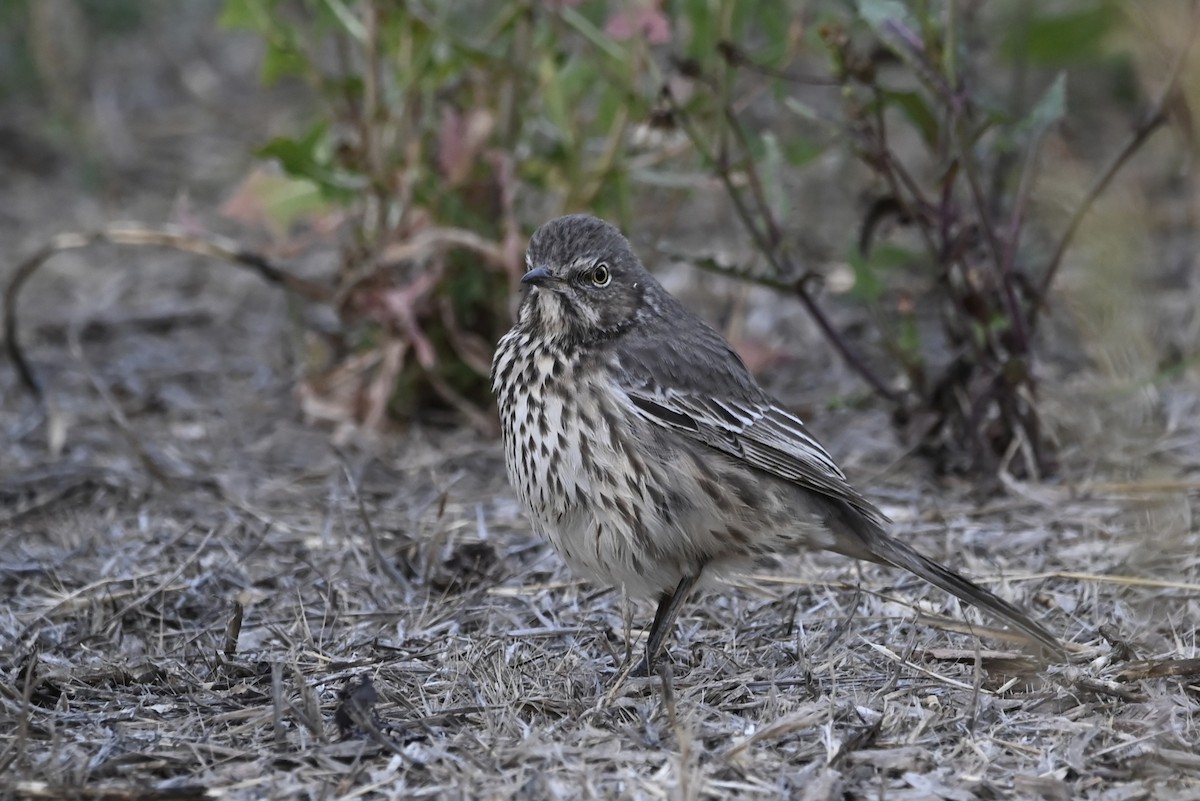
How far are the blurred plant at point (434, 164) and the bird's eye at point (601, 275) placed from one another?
1.52 meters

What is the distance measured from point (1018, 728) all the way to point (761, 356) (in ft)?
10.4

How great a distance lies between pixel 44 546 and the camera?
5559 mm

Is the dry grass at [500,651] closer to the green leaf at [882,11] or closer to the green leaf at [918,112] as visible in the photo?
the green leaf at [918,112]

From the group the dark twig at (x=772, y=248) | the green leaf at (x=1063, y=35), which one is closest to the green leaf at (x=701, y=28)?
the dark twig at (x=772, y=248)

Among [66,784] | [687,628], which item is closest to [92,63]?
[687,628]

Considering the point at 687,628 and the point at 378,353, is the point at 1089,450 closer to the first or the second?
the point at 687,628

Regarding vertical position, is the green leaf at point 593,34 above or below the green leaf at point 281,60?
above

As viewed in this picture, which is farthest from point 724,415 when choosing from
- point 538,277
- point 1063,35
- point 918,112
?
point 1063,35

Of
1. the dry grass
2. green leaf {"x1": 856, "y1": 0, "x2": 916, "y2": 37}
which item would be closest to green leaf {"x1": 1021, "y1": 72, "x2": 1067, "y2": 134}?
green leaf {"x1": 856, "y1": 0, "x2": 916, "y2": 37}

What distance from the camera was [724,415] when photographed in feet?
16.4

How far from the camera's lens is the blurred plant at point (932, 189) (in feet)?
17.6

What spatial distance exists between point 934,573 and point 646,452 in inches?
40.9

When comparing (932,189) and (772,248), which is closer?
(772,248)

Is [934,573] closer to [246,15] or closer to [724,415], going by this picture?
[724,415]
